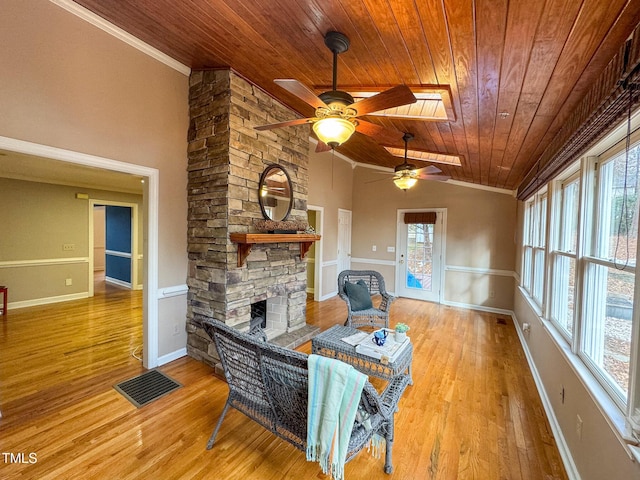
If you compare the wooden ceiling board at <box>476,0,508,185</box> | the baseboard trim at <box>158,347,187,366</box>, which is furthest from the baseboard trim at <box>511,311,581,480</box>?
the baseboard trim at <box>158,347,187,366</box>

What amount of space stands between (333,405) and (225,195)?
2.25 meters

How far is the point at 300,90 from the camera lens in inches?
66.1

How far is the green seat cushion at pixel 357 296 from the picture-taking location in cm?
401

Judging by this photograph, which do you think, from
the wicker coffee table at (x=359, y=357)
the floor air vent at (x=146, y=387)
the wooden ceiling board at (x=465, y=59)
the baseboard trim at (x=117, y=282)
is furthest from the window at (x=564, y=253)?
the baseboard trim at (x=117, y=282)

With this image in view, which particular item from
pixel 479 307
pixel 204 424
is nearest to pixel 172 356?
pixel 204 424

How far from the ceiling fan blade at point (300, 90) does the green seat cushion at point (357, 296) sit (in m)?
2.83

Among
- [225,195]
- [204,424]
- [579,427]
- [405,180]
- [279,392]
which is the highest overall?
[405,180]

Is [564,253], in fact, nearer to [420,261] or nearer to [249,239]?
[249,239]

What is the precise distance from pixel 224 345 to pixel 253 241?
4.01 ft

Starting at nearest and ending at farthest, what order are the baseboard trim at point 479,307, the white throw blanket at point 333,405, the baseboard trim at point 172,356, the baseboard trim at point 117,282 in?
the white throw blanket at point 333,405, the baseboard trim at point 172,356, the baseboard trim at point 479,307, the baseboard trim at point 117,282

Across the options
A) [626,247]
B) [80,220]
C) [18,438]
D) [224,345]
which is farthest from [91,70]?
[80,220]

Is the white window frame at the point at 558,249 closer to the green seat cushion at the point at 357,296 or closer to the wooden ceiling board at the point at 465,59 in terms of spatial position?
the wooden ceiling board at the point at 465,59

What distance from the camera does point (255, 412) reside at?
74.5 inches

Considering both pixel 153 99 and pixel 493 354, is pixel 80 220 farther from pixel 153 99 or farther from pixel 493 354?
pixel 493 354
